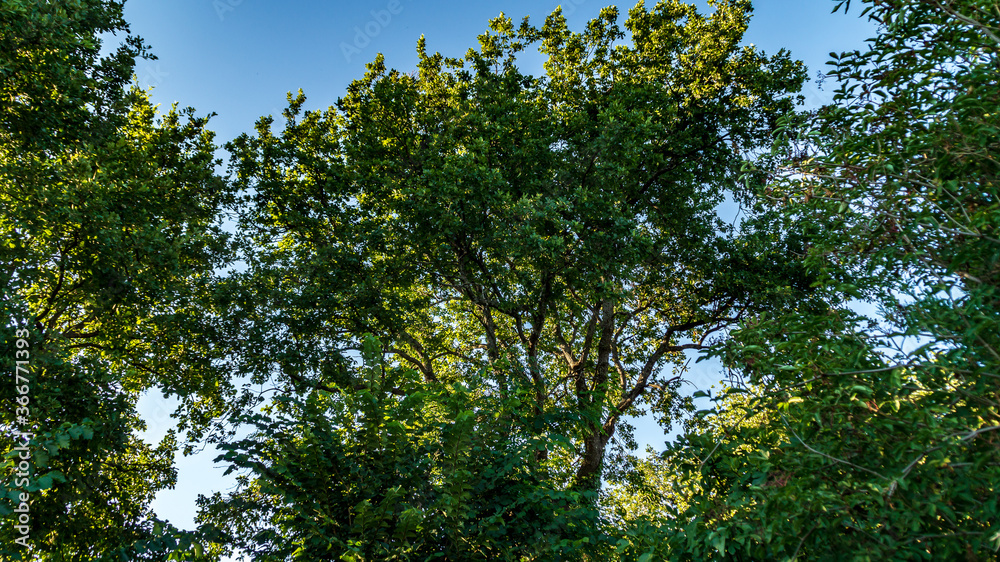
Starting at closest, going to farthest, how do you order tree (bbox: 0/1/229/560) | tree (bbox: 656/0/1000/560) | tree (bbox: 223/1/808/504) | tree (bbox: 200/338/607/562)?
tree (bbox: 656/0/1000/560) → tree (bbox: 200/338/607/562) → tree (bbox: 0/1/229/560) → tree (bbox: 223/1/808/504)

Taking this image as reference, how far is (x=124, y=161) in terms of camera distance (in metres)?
11.3

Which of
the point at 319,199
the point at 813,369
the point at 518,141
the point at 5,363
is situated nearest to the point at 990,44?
the point at 813,369

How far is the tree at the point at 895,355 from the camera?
3.76 meters

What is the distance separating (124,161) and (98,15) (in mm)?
2922

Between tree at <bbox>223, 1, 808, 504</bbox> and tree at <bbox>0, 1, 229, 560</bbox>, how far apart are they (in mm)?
1750

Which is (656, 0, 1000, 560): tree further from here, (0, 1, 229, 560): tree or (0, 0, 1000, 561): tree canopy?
(0, 1, 229, 560): tree

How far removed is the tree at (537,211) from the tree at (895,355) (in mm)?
5744

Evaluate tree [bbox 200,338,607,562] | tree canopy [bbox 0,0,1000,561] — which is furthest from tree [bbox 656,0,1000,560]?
tree [bbox 200,338,607,562]

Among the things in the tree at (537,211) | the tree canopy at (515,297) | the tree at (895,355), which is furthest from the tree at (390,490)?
the tree at (537,211)

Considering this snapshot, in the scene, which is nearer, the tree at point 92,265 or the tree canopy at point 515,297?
the tree canopy at point 515,297

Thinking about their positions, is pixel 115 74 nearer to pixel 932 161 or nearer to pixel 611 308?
pixel 611 308

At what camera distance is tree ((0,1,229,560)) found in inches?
328

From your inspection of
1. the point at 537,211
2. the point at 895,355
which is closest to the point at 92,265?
the point at 537,211

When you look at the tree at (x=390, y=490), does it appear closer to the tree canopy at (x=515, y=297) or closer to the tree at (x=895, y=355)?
the tree canopy at (x=515, y=297)
